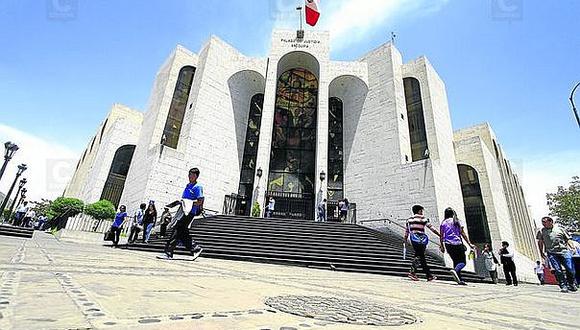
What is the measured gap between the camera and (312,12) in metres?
21.4

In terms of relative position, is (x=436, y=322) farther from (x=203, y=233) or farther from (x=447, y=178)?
(x=447, y=178)

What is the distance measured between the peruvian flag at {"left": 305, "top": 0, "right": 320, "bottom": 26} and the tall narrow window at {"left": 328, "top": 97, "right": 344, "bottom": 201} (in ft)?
19.6

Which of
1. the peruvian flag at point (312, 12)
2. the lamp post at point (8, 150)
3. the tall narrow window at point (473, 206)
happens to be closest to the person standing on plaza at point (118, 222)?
the lamp post at point (8, 150)

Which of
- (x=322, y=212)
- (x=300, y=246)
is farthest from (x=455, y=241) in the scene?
(x=322, y=212)

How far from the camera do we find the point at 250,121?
72.3 feet

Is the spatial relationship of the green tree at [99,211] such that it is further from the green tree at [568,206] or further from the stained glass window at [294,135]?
the green tree at [568,206]

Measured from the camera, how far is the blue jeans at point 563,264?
573 centimetres

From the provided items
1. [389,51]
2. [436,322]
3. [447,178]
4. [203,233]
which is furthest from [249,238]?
[389,51]

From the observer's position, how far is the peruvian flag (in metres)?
20.9

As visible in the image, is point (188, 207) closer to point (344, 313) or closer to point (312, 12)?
point (344, 313)

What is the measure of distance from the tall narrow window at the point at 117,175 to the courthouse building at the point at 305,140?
77mm

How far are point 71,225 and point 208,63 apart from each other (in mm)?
12817

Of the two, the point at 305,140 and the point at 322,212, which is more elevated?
the point at 305,140

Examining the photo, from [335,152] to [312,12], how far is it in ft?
35.3
